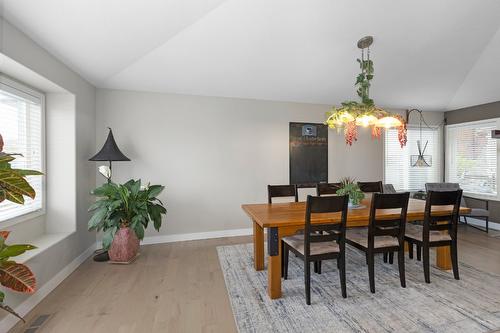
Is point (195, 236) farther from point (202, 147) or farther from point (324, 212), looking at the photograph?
point (324, 212)

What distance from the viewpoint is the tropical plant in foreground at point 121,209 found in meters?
3.05

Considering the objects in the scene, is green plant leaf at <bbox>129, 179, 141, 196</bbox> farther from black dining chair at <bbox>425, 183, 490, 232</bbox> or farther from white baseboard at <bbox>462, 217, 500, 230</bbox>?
white baseboard at <bbox>462, 217, 500, 230</bbox>

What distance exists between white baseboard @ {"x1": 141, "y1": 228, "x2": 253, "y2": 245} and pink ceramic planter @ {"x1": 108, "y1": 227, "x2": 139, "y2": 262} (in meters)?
0.79

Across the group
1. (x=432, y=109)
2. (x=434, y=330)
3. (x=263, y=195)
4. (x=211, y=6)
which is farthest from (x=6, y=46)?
(x=432, y=109)

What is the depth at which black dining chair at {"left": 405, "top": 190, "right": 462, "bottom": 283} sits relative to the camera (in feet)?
8.50

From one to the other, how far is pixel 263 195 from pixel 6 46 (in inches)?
145

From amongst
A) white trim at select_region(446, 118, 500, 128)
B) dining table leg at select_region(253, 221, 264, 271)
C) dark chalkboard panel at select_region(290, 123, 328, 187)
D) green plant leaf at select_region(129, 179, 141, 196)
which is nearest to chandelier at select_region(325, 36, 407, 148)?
dining table leg at select_region(253, 221, 264, 271)

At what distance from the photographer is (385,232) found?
244cm

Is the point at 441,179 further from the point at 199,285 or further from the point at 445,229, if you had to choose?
the point at 199,285

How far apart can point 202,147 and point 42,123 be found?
2093mm

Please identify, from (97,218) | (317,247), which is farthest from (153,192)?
(317,247)

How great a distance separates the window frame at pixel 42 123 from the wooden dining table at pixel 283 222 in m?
2.03

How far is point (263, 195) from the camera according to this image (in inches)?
179

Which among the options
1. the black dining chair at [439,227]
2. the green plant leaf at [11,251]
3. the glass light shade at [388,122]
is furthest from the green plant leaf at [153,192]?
the black dining chair at [439,227]
